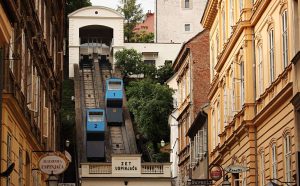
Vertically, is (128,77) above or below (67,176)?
above

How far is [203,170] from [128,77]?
51.6 m

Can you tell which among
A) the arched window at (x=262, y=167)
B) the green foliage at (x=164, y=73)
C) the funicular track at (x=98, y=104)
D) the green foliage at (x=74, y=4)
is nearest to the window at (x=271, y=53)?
the arched window at (x=262, y=167)

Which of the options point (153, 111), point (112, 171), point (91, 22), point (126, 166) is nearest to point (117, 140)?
point (153, 111)

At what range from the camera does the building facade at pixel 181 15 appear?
10662cm

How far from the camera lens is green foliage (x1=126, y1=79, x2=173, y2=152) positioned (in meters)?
78.4

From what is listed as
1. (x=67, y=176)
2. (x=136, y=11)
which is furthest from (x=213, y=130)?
(x=136, y=11)

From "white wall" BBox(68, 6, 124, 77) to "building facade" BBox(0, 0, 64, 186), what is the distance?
211 ft

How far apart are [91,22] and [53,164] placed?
80.6 m

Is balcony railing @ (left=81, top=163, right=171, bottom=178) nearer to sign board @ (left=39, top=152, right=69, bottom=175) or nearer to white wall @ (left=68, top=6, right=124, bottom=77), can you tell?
sign board @ (left=39, top=152, right=69, bottom=175)

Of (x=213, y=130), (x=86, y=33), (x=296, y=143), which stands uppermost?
(x=86, y=33)

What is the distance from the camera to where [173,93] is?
266ft

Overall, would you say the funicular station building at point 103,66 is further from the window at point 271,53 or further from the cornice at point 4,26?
the cornice at point 4,26

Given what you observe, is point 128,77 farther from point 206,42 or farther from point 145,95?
point 206,42

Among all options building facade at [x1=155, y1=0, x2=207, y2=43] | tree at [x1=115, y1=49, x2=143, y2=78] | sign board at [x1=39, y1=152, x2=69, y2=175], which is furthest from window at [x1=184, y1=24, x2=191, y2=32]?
sign board at [x1=39, y1=152, x2=69, y2=175]
